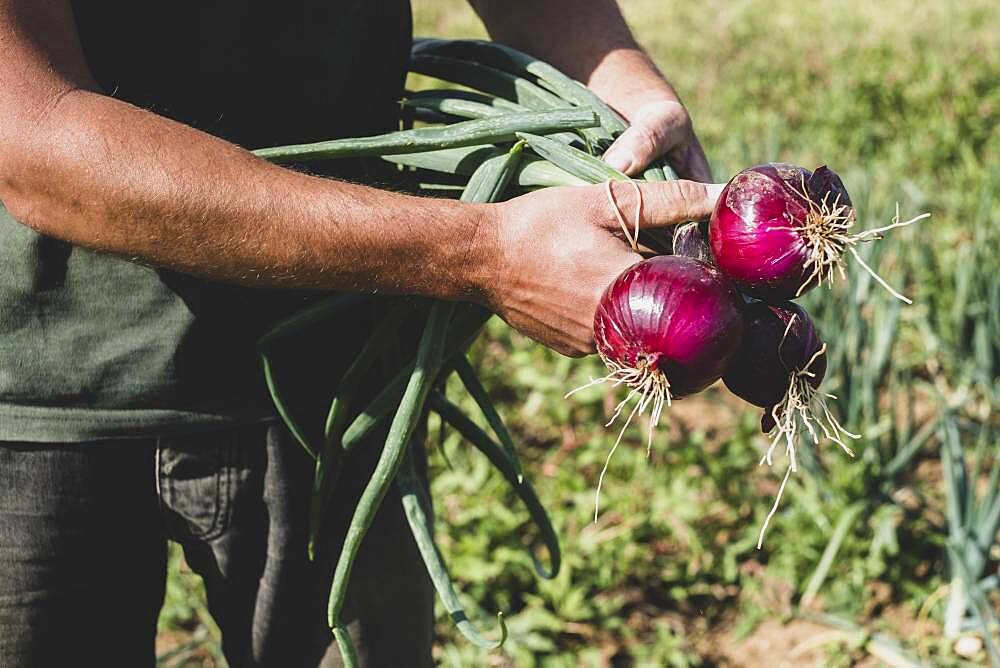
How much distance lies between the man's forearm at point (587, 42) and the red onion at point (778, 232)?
1.38 ft

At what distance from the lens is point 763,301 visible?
3.59 feet

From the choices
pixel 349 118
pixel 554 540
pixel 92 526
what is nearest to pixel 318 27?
pixel 349 118

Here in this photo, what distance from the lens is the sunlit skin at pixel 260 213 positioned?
983 millimetres

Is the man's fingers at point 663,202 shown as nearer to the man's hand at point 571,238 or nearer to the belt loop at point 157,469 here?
the man's hand at point 571,238

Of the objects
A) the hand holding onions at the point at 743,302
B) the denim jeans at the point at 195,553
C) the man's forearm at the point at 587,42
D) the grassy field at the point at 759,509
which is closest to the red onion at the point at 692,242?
the hand holding onions at the point at 743,302

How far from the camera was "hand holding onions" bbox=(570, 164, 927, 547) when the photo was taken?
1009 mm

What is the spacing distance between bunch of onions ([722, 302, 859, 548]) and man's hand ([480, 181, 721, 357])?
0.14 m

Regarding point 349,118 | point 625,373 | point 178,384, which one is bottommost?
point 178,384

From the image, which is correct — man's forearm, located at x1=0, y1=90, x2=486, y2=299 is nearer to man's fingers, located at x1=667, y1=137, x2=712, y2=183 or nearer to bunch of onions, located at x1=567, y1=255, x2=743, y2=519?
bunch of onions, located at x1=567, y1=255, x2=743, y2=519

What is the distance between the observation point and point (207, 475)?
4.35ft

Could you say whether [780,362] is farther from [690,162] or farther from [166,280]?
[166,280]

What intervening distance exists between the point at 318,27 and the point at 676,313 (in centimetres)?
56

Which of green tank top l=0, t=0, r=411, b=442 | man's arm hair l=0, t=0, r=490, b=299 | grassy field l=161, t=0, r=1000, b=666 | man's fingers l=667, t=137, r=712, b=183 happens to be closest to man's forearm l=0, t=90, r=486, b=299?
man's arm hair l=0, t=0, r=490, b=299

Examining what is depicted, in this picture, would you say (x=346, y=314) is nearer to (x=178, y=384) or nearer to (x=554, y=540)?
(x=178, y=384)
